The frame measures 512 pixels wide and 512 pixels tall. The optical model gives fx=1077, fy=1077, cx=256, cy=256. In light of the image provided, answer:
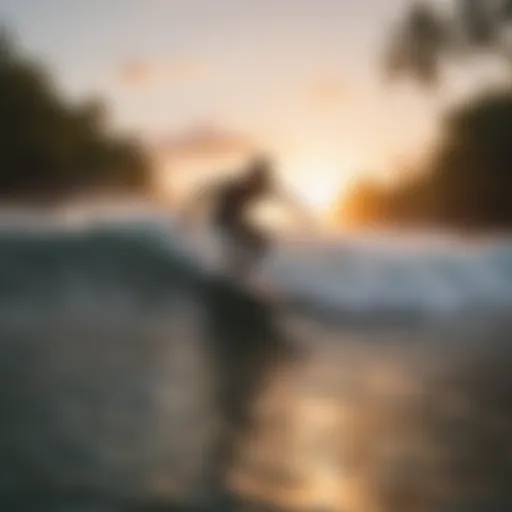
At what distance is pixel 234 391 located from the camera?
3.61ft

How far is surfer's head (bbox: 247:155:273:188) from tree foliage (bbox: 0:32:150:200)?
0.11 meters

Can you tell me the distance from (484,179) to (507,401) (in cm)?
24

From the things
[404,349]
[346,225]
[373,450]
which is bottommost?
[373,450]

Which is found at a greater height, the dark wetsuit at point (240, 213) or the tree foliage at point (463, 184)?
the tree foliage at point (463, 184)

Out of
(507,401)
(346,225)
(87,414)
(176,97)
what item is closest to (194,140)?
(176,97)

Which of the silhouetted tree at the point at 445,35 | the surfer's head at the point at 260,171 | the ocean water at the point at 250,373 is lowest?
the ocean water at the point at 250,373

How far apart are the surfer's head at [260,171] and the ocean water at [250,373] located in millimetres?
67

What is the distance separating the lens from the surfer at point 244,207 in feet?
3.65

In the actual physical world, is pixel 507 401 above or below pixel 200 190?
below

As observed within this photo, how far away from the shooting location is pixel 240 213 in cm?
111

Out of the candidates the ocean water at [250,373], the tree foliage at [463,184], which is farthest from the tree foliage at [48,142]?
the tree foliage at [463,184]

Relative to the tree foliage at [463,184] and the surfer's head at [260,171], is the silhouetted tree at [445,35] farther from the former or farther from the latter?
the surfer's head at [260,171]

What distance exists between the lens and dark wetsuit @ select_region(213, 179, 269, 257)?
1.11 metres

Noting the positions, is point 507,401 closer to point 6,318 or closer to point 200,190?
point 200,190
